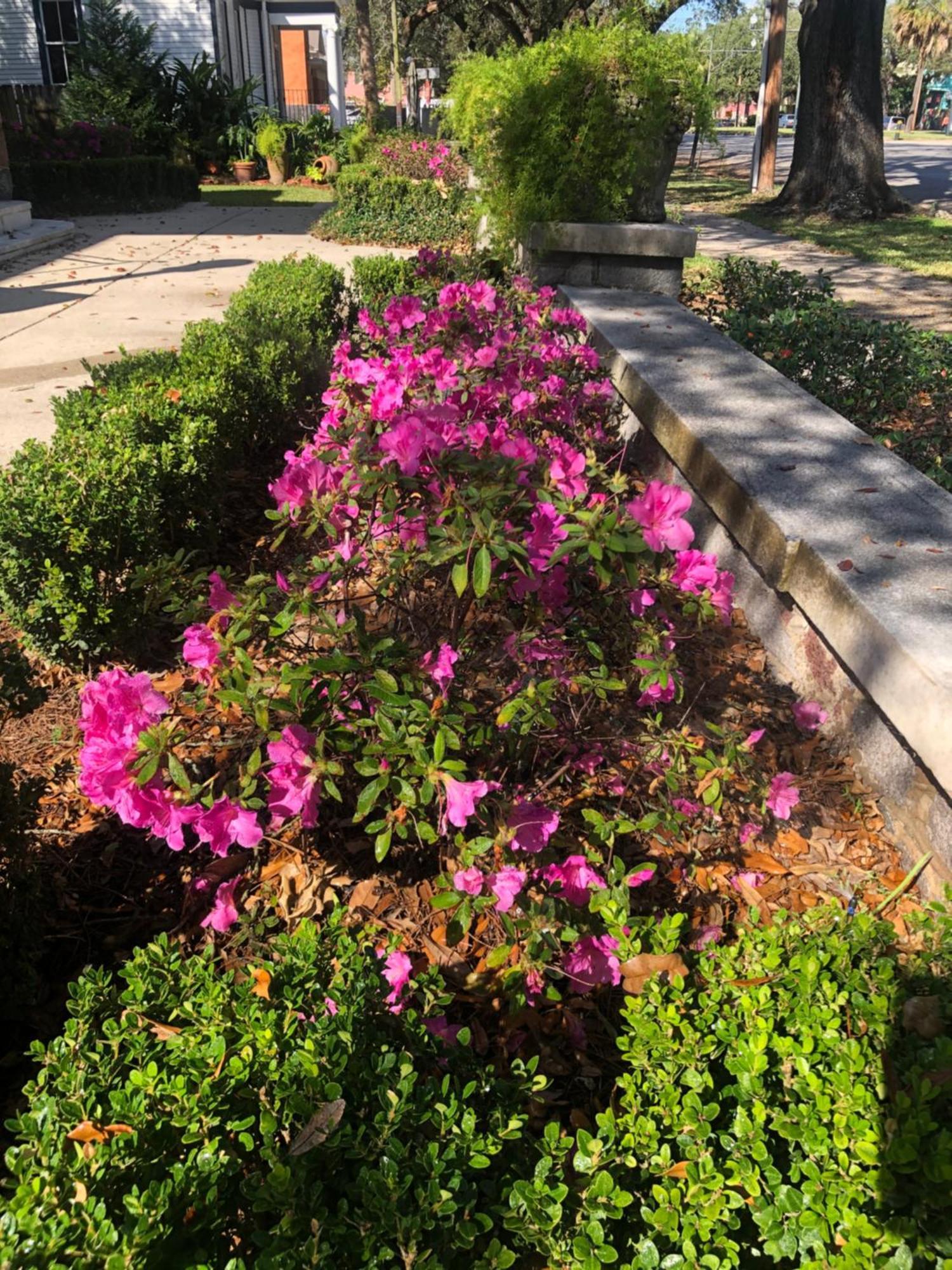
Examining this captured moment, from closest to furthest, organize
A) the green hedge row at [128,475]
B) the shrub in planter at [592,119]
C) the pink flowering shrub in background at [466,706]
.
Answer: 1. the pink flowering shrub in background at [466,706]
2. the green hedge row at [128,475]
3. the shrub in planter at [592,119]

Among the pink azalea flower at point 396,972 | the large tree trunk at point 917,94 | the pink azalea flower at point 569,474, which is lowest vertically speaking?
the pink azalea flower at point 396,972

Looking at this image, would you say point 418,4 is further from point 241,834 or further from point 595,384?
point 241,834

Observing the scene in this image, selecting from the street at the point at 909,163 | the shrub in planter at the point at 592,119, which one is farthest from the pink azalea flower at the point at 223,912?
the street at the point at 909,163

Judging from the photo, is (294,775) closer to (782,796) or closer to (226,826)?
(226,826)

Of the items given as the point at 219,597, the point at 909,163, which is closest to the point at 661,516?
the point at 219,597

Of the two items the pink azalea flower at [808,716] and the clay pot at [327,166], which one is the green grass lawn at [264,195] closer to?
the clay pot at [327,166]

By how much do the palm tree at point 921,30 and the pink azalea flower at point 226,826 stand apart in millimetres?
83606

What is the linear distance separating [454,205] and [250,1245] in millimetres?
13713

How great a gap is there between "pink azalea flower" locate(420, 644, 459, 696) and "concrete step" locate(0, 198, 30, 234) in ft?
44.1

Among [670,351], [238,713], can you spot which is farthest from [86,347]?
[238,713]

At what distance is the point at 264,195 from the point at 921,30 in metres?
72.8

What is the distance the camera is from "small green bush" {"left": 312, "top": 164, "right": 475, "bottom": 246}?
518 inches

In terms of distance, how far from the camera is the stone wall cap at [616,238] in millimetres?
6500

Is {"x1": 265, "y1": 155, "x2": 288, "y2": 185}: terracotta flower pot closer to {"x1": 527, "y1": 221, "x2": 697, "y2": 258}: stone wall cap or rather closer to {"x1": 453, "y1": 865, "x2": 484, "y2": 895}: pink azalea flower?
{"x1": 527, "y1": 221, "x2": 697, "y2": 258}: stone wall cap
